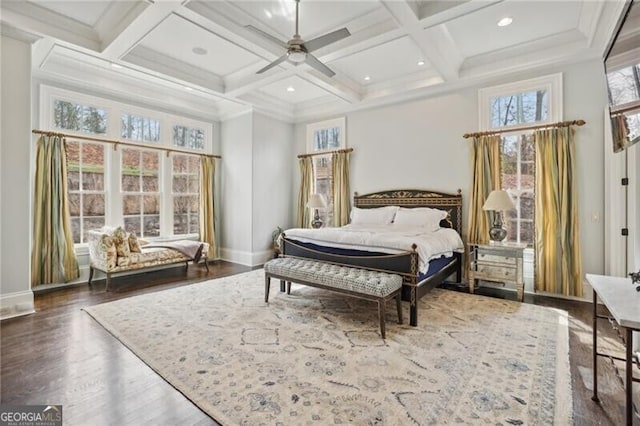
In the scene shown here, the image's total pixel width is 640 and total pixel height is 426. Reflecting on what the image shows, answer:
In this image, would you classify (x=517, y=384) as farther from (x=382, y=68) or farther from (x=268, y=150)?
(x=268, y=150)

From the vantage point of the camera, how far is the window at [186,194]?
625cm

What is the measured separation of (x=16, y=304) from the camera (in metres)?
3.42

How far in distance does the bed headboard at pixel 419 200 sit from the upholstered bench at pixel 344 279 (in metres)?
2.32

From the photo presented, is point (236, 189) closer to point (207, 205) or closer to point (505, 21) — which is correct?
point (207, 205)

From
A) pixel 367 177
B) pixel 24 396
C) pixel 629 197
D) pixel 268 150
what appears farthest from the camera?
pixel 268 150

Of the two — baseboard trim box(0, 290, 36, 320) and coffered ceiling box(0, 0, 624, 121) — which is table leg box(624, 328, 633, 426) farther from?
baseboard trim box(0, 290, 36, 320)

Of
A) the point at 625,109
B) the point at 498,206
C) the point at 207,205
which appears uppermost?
the point at 625,109

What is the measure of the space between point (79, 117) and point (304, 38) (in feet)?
12.5

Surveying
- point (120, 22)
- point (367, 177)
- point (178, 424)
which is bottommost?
point (178, 424)

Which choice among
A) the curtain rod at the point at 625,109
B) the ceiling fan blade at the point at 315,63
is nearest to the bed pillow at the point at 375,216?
the ceiling fan blade at the point at 315,63

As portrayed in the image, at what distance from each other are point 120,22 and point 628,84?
4.81 m

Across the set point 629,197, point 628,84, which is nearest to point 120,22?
point 628,84

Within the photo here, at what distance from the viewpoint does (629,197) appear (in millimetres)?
3283

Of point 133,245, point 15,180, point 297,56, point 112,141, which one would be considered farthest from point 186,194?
point 297,56
